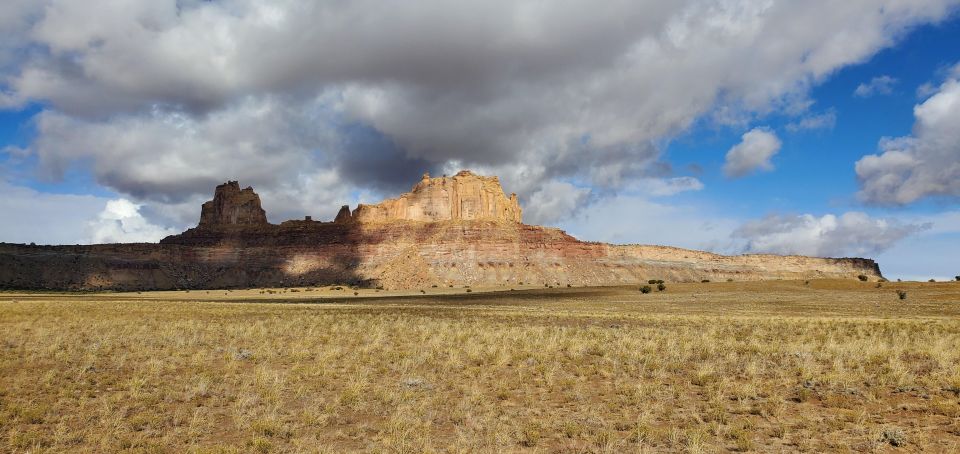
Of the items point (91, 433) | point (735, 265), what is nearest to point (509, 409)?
point (91, 433)

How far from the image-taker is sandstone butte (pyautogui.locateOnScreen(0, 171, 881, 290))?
12988 cm

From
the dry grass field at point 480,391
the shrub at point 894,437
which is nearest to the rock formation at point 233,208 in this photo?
the dry grass field at point 480,391

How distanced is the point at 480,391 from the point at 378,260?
135869 millimetres

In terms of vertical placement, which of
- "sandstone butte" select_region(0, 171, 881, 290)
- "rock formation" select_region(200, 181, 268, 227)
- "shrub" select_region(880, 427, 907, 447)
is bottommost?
"shrub" select_region(880, 427, 907, 447)

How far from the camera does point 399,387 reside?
13875 millimetres

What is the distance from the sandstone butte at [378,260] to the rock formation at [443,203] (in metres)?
26.0

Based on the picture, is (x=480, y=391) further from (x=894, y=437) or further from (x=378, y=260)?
(x=378, y=260)

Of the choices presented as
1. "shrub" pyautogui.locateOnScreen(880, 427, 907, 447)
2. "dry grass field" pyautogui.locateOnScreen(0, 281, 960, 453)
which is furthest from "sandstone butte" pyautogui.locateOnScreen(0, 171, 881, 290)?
"shrub" pyautogui.locateOnScreen(880, 427, 907, 447)

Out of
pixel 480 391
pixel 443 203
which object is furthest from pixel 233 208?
pixel 480 391

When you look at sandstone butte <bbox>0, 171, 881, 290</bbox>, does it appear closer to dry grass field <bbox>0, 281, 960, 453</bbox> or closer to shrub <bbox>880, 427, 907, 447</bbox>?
dry grass field <bbox>0, 281, 960, 453</bbox>

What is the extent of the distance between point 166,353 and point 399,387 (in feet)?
31.2

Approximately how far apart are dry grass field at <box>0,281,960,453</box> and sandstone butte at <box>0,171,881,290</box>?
9885cm

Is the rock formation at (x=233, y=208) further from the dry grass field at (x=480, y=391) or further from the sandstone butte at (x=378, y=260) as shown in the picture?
the dry grass field at (x=480, y=391)

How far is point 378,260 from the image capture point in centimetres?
14638
